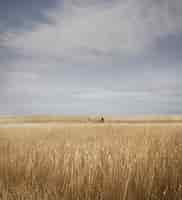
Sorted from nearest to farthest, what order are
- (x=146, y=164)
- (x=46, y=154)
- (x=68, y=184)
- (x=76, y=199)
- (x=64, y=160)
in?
(x=76, y=199) < (x=68, y=184) < (x=146, y=164) < (x=64, y=160) < (x=46, y=154)

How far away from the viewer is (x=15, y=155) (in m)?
5.00

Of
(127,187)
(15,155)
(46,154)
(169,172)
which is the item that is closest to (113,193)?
(127,187)

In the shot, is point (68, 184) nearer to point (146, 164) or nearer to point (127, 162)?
point (127, 162)

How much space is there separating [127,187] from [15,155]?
2703mm

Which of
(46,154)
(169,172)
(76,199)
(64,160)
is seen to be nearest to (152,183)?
(169,172)

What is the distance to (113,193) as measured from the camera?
314 cm

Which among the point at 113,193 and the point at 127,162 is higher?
the point at 127,162

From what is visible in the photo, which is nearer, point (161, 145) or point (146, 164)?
point (146, 164)

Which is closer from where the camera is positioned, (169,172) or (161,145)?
(169,172)

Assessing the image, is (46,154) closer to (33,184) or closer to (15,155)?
(15,155)

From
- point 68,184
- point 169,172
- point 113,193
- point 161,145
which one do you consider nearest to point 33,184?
point 68,184

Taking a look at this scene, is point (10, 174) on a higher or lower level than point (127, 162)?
lower

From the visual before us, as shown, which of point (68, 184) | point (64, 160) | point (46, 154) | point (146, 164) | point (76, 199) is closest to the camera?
point (76, 199)

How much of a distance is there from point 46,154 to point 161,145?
89.6 inches
